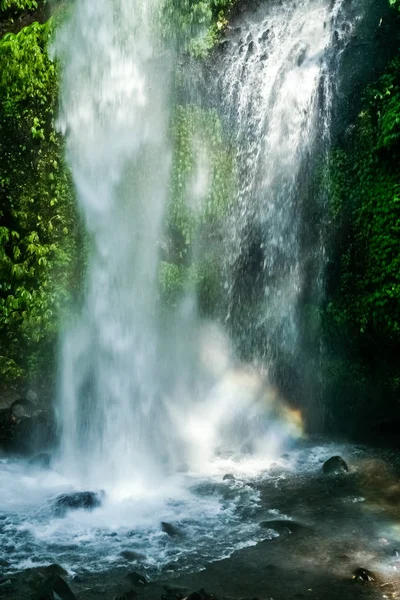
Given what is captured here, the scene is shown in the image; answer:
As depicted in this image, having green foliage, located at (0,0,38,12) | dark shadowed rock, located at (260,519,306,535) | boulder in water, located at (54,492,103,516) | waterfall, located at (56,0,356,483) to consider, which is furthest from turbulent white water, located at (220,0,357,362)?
green foliage, located at (0,0,38,12)

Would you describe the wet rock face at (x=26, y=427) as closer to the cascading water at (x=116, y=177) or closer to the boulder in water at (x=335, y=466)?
the cascading water at (x=116, y=177)

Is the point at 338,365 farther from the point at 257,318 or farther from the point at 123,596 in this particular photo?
the point at 123,596

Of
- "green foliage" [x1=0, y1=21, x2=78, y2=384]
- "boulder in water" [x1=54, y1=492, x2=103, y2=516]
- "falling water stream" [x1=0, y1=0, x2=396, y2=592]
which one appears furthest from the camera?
"green foliage" [x1=0, y1=21, x2=78, y2=384]

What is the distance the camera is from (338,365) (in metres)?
9.99

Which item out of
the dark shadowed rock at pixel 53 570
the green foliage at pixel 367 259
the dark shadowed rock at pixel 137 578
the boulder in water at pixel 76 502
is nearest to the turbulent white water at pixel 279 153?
A: the green foliage at pixel 367 259

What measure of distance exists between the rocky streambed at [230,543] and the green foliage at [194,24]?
25.0ft

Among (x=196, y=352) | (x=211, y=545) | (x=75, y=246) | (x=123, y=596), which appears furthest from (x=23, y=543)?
(x=75, y=246)

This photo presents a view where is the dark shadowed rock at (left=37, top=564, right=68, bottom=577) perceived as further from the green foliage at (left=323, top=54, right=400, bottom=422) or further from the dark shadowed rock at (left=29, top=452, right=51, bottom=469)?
the green foliage at (left=323, top=54, right=400, bottom=422)

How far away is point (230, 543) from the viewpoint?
6.62 meters

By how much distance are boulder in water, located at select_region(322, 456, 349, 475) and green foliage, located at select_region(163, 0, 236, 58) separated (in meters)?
7.48

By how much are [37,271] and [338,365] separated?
5718mm

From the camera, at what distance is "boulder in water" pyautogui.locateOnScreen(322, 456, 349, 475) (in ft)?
28.2

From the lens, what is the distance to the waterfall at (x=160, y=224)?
10117mm

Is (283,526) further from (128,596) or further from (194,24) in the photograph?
(194,24)
